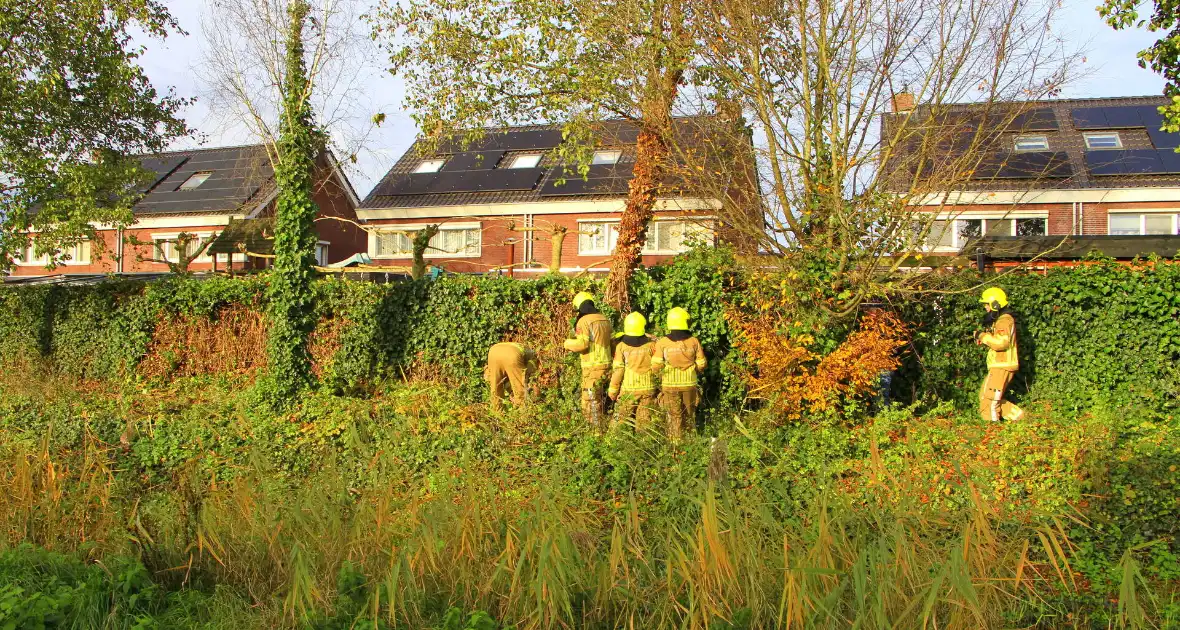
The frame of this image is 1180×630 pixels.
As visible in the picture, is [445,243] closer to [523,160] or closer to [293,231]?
[523,160]

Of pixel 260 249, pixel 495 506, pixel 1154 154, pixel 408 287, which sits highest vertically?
pixel 1154 154

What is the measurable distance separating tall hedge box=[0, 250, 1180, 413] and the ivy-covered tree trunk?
576 mm

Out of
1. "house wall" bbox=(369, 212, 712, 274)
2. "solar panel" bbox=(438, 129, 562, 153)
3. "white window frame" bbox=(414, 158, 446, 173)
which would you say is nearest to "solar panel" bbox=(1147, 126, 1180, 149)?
"house wall" bbox=(369, 212, 712, 274)

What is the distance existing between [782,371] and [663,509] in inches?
179

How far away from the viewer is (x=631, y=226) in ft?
38.2

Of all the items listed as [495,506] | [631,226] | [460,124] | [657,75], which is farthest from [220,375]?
[495,506]

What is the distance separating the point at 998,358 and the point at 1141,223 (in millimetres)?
14374

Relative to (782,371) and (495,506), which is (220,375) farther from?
(495,506)

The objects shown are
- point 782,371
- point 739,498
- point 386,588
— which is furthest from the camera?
point 782,371

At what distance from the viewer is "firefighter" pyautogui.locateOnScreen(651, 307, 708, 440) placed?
9.91 m

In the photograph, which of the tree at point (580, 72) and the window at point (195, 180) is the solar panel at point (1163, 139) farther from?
the window at point (195, 180)

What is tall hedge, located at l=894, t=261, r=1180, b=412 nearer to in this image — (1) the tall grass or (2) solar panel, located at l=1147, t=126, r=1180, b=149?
(1) the tall grass

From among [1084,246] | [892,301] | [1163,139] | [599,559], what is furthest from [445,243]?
[599,559]

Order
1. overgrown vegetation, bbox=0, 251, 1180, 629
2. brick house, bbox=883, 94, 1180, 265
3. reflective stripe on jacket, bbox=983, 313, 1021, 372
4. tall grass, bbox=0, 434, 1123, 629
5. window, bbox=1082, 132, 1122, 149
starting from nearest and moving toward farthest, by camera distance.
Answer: tall grass, bbox=0, 434, 1123, 629 → overgrown vegetation, bbox=0, 251, 1180, 629 → reflective stripe on jacket, bbox=983, 313, 1021, 372 → brick house, bbox=883, 94, 1180, 265 → window, bbox=1082, 132, 1122, 149
